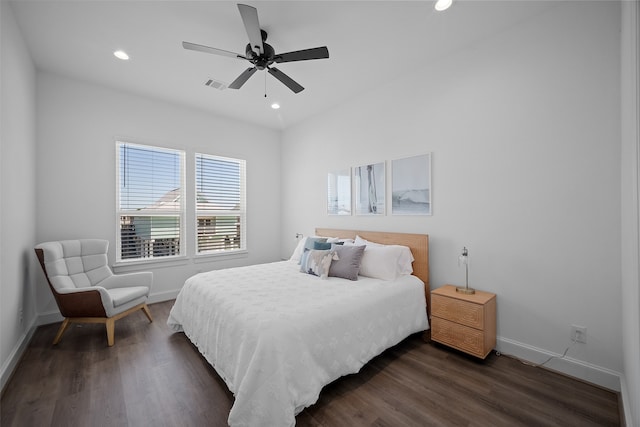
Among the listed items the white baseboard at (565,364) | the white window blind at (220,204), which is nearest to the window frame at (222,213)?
the white window blind at (220,204)

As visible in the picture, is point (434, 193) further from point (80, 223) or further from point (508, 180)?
point (80, 223)

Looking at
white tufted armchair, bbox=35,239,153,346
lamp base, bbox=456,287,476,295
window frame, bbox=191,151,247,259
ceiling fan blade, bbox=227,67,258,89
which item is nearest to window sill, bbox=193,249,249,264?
window frame, bbox=191,151,247,259

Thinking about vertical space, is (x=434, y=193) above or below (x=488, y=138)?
below

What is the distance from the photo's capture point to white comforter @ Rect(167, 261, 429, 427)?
1553 mm

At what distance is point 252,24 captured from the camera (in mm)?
1937

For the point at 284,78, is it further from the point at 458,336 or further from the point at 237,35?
the point at 458,336

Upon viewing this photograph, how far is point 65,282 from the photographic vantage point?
8.93 feet

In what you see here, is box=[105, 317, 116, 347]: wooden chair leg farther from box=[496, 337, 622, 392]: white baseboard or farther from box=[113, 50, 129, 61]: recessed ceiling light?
box=[496, 337, 622, 392]: white baseboard

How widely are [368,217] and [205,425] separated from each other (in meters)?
2.81

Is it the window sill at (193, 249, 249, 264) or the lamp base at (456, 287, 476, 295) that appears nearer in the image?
the lamp base at (456, 287, 476, 295)

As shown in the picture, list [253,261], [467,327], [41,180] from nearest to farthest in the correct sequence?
[467,327] < [41,180] < [253,261]

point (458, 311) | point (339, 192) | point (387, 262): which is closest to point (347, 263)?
point (387, 262)

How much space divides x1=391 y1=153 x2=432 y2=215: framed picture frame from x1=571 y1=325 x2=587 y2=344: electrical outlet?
1535 mm

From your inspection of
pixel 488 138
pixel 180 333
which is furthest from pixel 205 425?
pixel 488 138
